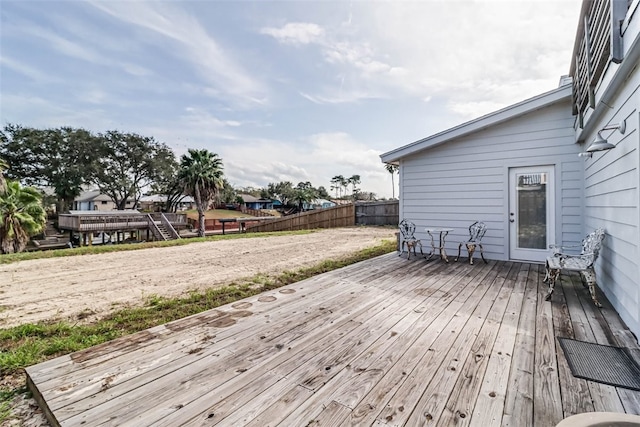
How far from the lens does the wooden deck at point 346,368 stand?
4.63 feet

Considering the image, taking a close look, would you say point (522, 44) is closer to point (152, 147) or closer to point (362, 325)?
point (362, 325)

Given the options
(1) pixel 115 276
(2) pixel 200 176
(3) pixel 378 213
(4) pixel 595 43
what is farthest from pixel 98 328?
(2) pixel 200 176

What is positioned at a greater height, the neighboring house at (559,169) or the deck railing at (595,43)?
the deck railing at (595,43)

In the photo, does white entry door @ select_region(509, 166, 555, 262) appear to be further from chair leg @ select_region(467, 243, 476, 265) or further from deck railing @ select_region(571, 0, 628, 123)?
deck railing @ select_region(571, 0, 628, 123)

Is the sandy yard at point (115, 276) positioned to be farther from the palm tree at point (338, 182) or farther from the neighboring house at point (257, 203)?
the palm tree at point (338, 182)

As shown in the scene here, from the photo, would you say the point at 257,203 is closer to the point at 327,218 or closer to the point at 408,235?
the point at 327,218

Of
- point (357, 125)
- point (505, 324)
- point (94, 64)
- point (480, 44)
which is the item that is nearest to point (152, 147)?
point (94, 64)

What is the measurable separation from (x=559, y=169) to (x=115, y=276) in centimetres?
773

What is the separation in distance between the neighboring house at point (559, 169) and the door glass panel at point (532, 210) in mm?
15

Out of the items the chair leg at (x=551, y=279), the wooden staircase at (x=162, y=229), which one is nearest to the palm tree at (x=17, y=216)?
the wooden staircase at (x=162, y=229)

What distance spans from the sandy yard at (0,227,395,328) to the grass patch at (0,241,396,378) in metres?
0.29

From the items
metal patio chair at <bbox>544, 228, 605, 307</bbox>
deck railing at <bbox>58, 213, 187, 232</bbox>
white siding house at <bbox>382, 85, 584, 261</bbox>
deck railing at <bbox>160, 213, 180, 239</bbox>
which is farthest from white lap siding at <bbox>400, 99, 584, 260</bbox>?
deck railing at <bbox>58, 213, 187, 232</bbox>

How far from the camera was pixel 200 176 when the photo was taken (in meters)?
16.8

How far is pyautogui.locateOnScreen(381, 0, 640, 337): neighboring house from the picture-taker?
2.29 metres
